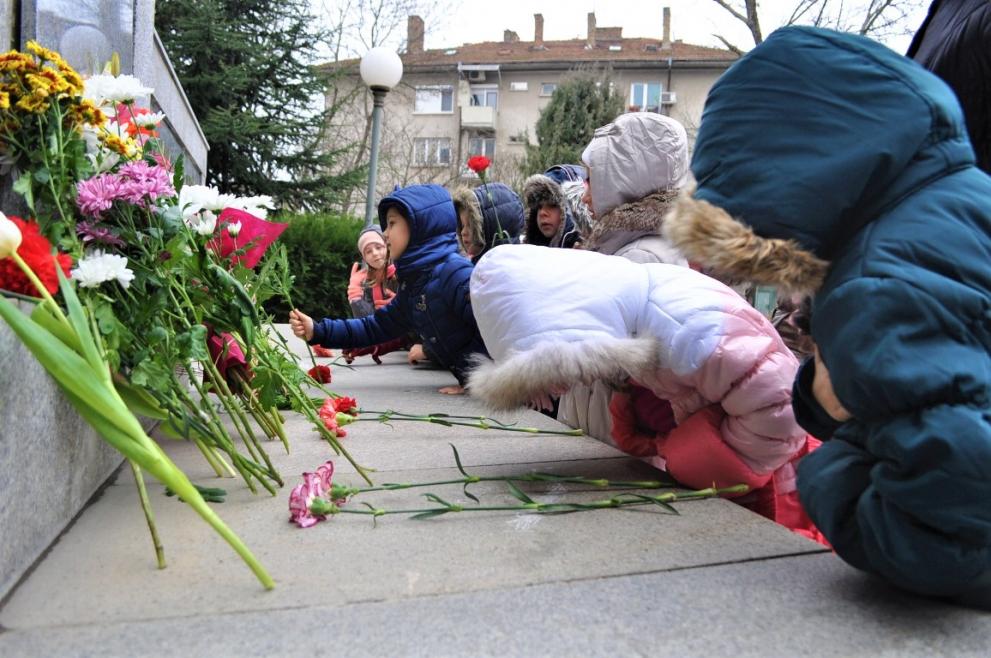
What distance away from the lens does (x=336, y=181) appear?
18.7 meters

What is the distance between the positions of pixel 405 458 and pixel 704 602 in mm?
1317

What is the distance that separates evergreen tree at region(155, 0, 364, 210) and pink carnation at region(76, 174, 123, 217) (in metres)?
15.9

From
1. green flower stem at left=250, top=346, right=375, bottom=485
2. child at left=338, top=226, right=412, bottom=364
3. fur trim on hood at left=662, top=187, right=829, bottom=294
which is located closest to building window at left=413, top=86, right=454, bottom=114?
child at left=338, top=226, right=412, bottom=364

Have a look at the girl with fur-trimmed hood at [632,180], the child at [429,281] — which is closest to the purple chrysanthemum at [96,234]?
the girl with fur-trimmed hood at [632,180]

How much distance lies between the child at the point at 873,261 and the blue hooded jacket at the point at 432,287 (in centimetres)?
273

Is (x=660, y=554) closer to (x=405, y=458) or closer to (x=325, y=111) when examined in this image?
(x=405, y=458)

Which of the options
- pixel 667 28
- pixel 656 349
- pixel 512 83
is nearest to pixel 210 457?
pixel 656 349

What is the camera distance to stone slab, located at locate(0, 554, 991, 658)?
4.16 ft

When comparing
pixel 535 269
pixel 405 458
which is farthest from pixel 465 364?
pixel 535 269

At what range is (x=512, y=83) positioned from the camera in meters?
36.6

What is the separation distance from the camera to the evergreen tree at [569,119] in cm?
2548

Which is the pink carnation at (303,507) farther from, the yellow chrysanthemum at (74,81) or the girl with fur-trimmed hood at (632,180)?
the girl with fur-trimmed hood at (632,180)

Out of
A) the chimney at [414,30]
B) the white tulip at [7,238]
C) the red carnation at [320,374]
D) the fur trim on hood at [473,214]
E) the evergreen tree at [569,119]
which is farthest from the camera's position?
the chimney at [414,30]

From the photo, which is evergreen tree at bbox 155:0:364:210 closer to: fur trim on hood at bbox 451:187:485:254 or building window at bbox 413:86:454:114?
fur trim on hood at bbox 451:187:485:254
